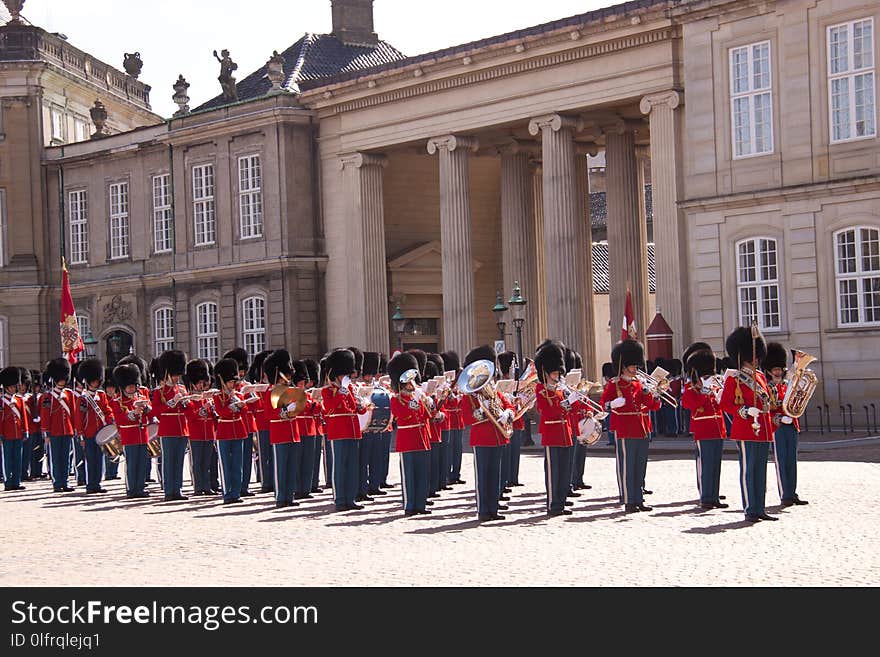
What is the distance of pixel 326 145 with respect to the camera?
3922 cm

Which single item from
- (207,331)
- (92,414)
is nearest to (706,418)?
(92,414)

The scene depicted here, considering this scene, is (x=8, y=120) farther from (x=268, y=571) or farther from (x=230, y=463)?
(x=268, y=571)

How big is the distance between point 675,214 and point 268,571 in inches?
809

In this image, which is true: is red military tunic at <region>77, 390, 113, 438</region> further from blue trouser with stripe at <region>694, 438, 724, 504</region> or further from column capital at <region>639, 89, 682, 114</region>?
column capital at <region>639, 89, 682, 114</region>

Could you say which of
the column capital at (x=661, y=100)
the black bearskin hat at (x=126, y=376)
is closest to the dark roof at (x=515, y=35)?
the column capital at (x=661, y=100)

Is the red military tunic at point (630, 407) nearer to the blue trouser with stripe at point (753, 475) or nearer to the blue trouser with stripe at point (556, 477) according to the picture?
the blue trouser with stripe at point (556, 477)

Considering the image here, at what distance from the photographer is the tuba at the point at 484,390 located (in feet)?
49.0

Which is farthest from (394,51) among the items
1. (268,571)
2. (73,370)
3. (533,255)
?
(268,571)

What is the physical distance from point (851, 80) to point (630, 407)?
47.6ft

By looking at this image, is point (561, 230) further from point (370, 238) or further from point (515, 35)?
point (370, 238)

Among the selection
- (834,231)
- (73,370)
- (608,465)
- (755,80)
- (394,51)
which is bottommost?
(608,465)

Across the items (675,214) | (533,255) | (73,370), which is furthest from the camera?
(533,255)

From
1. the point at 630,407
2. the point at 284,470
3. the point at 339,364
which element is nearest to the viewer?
the point at 630,407

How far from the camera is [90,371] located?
2170 cm
